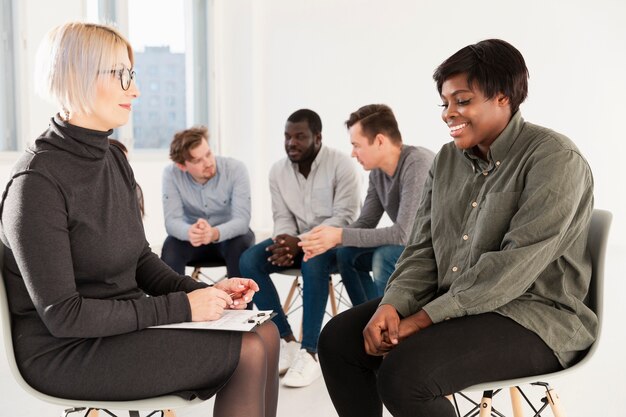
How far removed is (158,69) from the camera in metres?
7.24

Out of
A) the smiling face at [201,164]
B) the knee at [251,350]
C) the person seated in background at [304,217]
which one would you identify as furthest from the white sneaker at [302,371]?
the knee at [251,350]

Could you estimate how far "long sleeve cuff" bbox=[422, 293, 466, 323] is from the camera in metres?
1.71

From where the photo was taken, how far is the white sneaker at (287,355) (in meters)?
3.09

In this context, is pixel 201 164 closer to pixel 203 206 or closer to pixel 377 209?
pixel 203 206

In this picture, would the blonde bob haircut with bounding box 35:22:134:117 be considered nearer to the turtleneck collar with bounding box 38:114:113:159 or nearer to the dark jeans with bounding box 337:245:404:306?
the turtleneck collar with bounding box 38:114:113:159

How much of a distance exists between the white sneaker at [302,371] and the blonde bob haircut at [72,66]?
167 cm

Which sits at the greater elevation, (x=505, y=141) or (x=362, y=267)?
(x=505, y=141)

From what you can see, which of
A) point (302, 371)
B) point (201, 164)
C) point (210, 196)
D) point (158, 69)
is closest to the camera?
point (302, 371)

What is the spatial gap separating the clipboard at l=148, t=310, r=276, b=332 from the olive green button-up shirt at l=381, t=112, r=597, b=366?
38 cm

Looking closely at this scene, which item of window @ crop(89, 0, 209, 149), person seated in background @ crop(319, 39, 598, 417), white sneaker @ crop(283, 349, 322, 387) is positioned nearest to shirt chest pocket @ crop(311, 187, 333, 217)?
white sneaker @ crop(283, 349, 322, 387)

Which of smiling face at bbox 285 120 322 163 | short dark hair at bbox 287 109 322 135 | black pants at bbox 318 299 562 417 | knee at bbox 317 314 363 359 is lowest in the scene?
knee at bbox 317 314 363 359

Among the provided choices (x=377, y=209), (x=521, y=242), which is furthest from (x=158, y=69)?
(x=521, y=242)

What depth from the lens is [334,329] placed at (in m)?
1.95

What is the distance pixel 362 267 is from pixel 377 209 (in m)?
0.30
